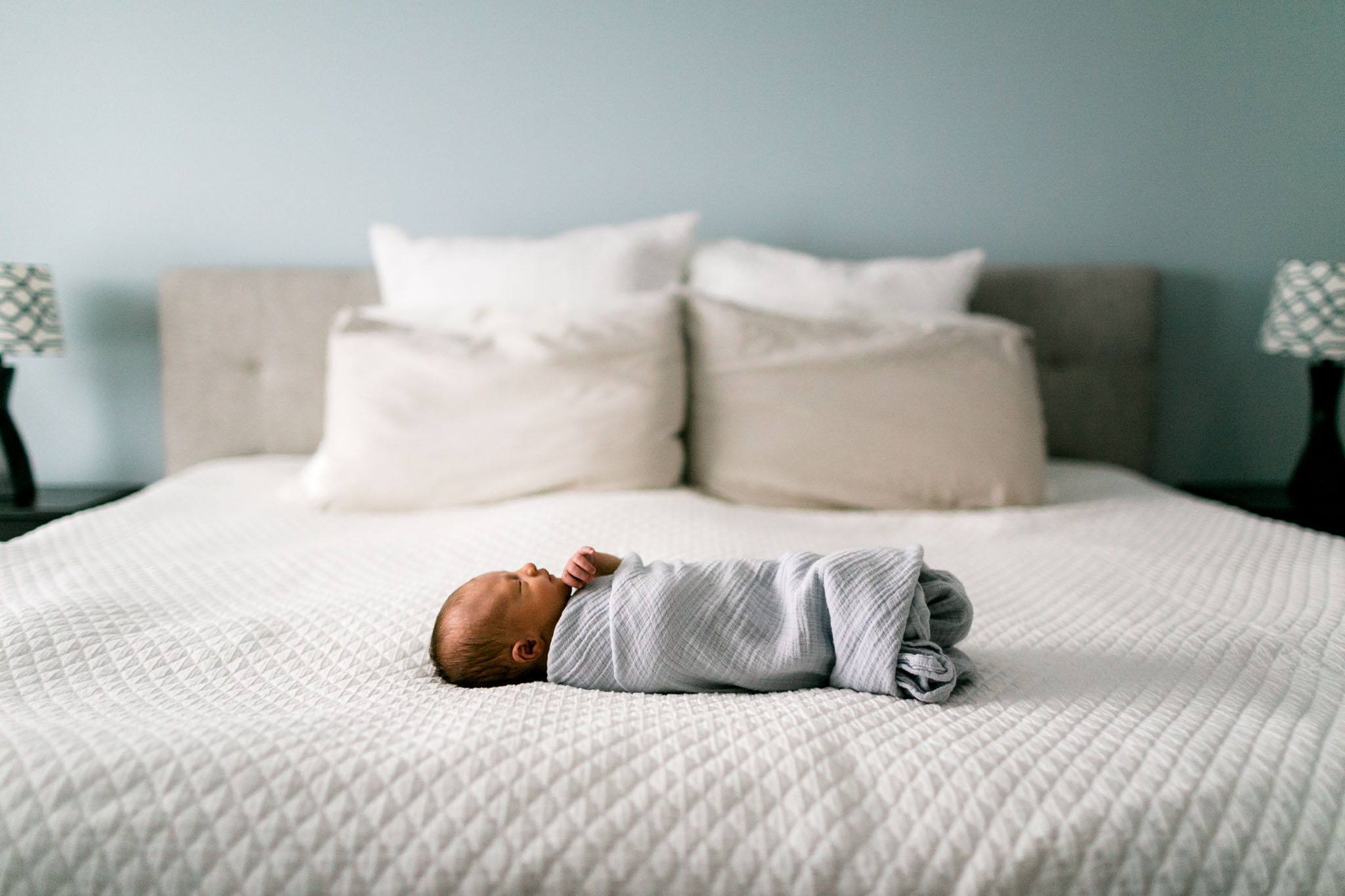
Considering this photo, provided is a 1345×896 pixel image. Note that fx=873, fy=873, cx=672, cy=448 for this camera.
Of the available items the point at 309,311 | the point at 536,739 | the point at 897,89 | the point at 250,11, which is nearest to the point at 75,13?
the point at 250,11

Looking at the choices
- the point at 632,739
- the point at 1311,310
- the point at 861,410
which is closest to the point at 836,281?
the point at 861,410

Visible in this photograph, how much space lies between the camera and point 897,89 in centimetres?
209

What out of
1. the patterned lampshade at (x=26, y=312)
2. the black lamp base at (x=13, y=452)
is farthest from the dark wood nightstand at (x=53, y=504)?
the patterned lampshade at (x=26, y=312)

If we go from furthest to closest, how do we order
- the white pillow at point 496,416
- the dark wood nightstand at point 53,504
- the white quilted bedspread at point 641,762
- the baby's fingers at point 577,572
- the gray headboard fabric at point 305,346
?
the gray headboard fabric at point 305,346, the dark wood nightstand at point 53,504, the white pillow at point 496,416, the baby's fingers at point 577,572, the white quilted bedspread at point 641,762

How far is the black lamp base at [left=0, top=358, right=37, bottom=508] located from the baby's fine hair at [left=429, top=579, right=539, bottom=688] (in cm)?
149

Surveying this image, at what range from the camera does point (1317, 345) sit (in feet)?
5.98

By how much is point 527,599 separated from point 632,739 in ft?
0.88

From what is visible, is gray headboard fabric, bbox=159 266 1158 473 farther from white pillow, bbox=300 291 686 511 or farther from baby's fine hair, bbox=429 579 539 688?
baby's fine hair, bbox=429 579 539 688

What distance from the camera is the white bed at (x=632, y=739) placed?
2.05 ft

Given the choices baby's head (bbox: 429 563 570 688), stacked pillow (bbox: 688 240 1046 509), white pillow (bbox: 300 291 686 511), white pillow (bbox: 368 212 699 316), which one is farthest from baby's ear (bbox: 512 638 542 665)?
white pillow (bbox: 368 212 699 316)

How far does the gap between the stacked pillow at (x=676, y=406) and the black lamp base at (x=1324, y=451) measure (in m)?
0.71

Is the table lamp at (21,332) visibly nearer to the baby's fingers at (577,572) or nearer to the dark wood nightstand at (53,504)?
the dark wood nightstand at (53,504)

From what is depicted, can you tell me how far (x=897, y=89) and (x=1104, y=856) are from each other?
1865 millimetres

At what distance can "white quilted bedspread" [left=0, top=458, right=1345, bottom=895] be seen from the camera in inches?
24.5
